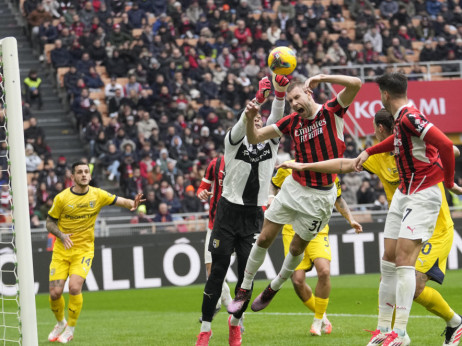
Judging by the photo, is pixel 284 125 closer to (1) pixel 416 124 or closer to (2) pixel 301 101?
(2) pixel 301 101

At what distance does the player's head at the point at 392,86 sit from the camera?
7.52 metres

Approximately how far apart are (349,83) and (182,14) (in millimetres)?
18737

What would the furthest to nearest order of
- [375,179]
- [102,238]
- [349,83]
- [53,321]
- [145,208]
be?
[375,179] < [145,208] < [102,238] < [53,321] < [349,83]

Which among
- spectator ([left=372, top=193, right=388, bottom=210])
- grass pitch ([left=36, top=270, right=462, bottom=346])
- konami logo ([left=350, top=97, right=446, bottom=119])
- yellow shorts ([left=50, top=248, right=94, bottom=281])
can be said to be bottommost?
grass pitch ([left=36, top=270, right=462, bottom=346])

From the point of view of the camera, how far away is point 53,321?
44.5ft

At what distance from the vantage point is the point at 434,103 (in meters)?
25.8

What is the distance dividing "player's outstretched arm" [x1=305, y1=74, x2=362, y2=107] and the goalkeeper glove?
1.18 ft

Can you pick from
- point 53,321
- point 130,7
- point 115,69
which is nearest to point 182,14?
point 130,7

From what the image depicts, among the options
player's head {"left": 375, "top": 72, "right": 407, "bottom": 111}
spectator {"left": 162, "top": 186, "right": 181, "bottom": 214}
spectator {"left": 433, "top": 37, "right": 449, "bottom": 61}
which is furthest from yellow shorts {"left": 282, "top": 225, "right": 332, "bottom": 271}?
spectator {"left": 433, "top": 37, "right": 449, "bottom": 61}

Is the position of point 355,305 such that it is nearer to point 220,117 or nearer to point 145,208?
point 145,208

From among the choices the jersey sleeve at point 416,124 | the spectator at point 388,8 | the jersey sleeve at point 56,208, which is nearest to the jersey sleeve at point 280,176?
the jersey sleeve at point 56,208

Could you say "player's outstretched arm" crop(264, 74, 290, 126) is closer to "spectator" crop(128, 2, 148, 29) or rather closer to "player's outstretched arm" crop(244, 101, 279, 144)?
"player's outstretched arm" crop(244, 101, 279, 144)

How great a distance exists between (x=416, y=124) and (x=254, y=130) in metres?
1.70

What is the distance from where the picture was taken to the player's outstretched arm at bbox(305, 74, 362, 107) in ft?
26.0
